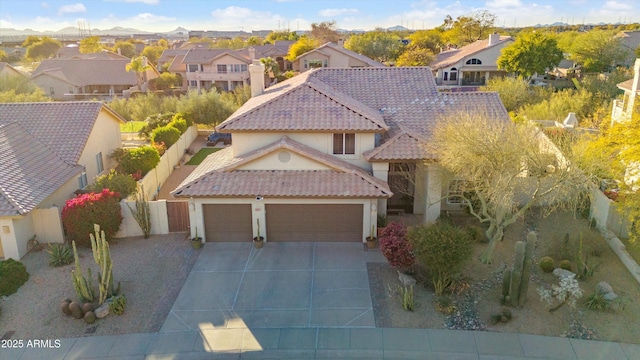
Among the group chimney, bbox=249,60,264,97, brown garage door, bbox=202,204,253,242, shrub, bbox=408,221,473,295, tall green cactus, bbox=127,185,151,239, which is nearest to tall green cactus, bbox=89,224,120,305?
tall green cactus, bbox=127,185,151,239

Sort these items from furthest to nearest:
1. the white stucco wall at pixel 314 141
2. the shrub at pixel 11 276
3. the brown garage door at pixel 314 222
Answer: the white stucco wall at pixel 314 141 → the brown garage door at pixel 314 222 → the shrub at pixel 11 276

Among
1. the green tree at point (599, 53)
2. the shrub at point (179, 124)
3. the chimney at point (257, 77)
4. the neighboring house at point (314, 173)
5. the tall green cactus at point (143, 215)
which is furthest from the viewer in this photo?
the green tree at point (599, 53)

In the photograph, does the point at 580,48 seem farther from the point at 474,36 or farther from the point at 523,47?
the point at 474,36

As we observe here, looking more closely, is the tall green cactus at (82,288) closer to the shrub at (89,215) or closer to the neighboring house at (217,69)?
the shrub at (89,215)

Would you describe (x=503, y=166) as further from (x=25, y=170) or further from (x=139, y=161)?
(x=25, y=170)

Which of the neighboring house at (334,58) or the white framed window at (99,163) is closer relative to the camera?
the white framed window at (99,163)

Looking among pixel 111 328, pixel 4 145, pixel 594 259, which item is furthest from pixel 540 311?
pixel 4 145

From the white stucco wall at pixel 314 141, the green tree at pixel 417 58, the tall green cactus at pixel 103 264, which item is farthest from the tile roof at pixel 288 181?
the green tree at pixel 417 58
